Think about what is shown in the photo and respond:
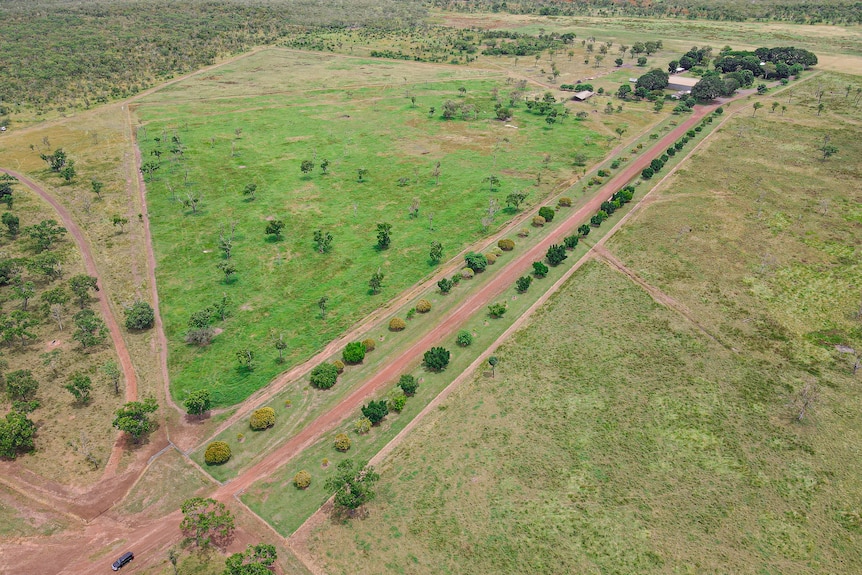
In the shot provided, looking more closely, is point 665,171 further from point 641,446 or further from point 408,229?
point 641,446

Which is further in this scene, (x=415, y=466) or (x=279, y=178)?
(x=279, y=178)

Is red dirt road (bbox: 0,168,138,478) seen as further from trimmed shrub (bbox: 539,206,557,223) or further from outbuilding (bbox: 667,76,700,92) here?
outbuilding (bbox: 667,76,700,92)

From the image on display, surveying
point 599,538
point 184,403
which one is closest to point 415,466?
point 599,538

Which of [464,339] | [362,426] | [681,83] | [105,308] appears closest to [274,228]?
[105,308]

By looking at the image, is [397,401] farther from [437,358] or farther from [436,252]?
[436,252]

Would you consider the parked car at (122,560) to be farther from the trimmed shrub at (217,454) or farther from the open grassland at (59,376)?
the open grassland at (59,376)

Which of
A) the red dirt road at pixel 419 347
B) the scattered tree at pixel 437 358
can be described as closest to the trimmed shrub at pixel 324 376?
the red dirt road at pixel 419 347
